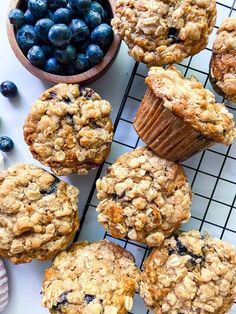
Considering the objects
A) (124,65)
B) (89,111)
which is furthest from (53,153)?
(124,65)

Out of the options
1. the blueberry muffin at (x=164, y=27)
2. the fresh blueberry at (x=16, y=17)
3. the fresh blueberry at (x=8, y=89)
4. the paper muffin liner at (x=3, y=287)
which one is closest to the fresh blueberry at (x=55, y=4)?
the fresh blueberry at (x=16, y=17)

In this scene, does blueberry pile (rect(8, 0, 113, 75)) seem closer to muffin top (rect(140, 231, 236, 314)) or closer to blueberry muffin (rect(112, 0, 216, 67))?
blueberry muffin (rect(112, 0, 216, 67))

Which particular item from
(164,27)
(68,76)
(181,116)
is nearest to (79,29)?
(68,76)

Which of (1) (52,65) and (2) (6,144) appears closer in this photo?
(1) (52,65)

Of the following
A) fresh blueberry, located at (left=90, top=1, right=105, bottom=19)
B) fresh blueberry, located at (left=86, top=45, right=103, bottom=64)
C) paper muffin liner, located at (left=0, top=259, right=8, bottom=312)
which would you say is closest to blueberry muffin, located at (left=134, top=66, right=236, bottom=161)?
fresh blueberry, located at (left=86, top=45, right=103, bottom=64)

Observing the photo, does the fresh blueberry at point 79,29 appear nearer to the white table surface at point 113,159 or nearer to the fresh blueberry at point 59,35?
the fresh blueberry at point 59,35

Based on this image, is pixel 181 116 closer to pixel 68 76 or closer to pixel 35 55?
pixel 68 76
